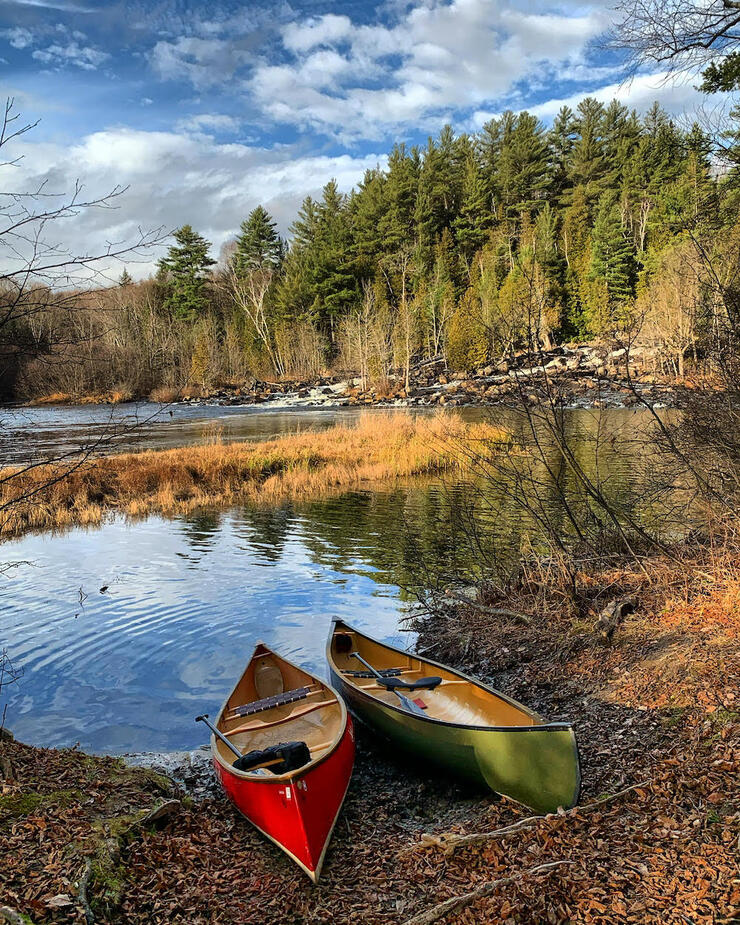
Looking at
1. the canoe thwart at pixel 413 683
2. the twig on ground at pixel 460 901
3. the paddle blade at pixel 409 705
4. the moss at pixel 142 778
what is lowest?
the moss at pixel 142 778

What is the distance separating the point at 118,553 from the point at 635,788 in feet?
37.5

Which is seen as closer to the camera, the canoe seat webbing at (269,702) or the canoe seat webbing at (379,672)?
the canoe seat webbing at (269,702)

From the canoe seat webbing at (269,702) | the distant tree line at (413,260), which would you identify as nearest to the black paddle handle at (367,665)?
the canoe seat webbing at (269,702)

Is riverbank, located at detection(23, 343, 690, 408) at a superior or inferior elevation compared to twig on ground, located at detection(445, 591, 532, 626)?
superior

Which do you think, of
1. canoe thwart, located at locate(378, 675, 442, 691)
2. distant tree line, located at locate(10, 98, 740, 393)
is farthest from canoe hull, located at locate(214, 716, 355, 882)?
distant tree line, located at locate(10, 98, 740, 393)

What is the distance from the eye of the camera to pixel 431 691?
612cm

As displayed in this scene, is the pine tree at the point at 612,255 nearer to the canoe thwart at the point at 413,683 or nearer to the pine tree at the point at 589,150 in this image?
the pine tree at the point at 589,150

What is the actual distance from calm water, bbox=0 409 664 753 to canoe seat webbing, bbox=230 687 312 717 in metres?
0.93

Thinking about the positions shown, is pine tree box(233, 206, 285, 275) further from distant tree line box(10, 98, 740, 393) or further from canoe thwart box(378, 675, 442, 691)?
canoe thwart box(378, 675, 442, 691)

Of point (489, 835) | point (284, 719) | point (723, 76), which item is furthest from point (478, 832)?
point (723, 76)

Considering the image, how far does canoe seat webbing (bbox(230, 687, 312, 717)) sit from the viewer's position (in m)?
5.93

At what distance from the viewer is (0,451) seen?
25.9 meters

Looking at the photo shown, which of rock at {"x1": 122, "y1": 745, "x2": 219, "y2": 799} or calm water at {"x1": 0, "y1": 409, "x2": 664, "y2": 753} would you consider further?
calm water at {"x1": 0, "y1": 409, "x2": 664, "y2": 753}

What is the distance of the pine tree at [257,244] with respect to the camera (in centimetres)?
7256
